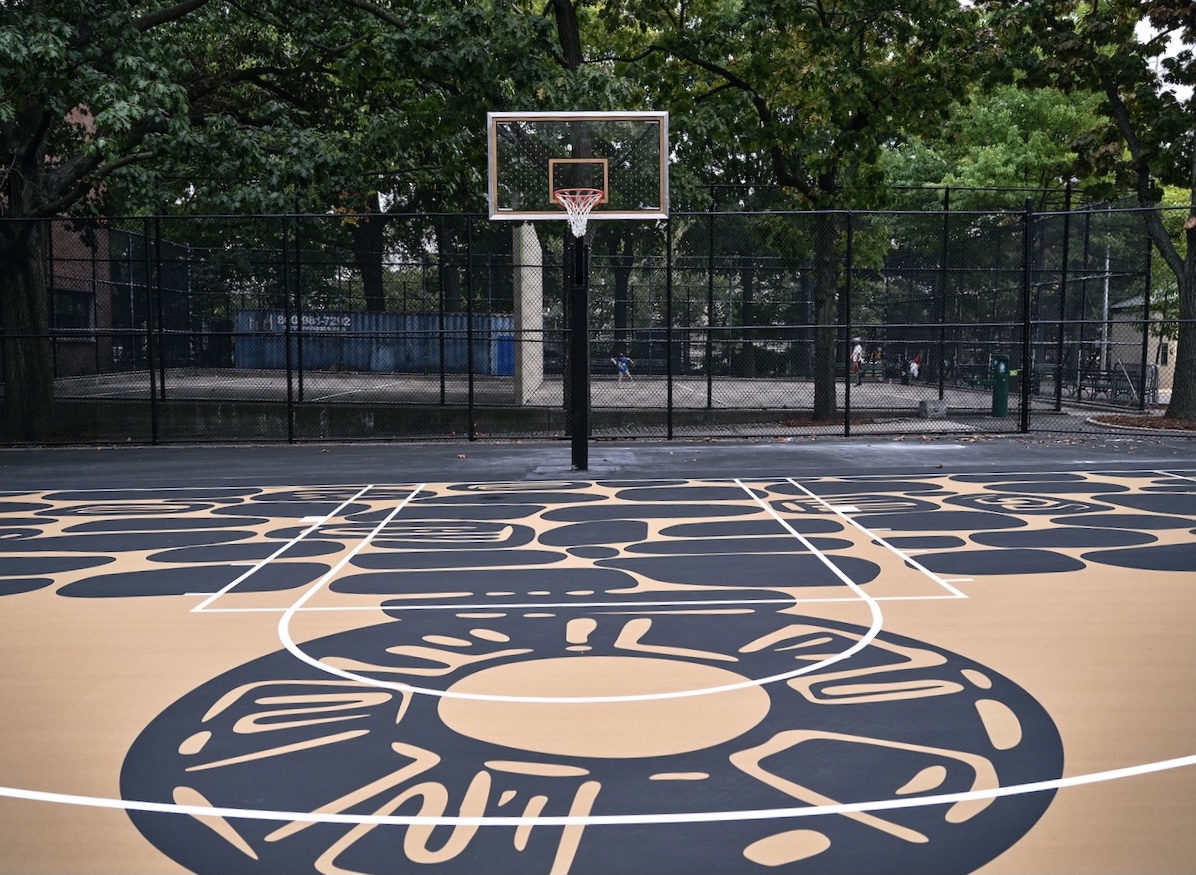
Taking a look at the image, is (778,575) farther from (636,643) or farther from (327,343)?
(327,343)

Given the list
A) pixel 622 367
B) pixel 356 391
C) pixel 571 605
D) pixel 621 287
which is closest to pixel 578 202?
pixel 571 605

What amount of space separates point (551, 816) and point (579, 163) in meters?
11.4

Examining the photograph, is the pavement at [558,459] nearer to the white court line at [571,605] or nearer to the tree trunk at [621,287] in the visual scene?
the white court line at [571,605]

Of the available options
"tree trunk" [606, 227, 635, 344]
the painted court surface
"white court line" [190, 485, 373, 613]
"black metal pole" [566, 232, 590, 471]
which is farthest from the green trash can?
"white court line" [190, 485, 373, 613]

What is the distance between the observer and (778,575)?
25.5 feet

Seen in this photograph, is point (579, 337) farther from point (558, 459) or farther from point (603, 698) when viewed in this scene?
point (603, 698)

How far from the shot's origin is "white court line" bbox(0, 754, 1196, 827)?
3.87m

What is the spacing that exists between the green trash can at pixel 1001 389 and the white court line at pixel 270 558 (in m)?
13.5

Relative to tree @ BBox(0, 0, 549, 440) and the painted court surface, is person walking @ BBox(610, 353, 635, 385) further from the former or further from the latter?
the painted court surface

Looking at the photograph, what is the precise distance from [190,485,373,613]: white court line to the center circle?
249 cm

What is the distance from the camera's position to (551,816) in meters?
3.92

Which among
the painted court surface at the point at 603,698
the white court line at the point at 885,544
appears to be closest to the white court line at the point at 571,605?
the painted court surface at the point at 603,698

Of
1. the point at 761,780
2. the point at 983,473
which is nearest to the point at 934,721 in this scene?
the point at 761,780

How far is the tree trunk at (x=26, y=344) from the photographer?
17.2m
